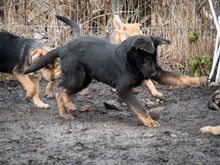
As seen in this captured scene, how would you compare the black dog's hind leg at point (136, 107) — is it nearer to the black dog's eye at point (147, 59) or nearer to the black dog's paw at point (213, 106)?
the black dog's eye at point (147, 59)

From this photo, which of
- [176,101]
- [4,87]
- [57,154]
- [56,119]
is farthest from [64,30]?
[57,154]

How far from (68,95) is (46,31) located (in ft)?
14.7

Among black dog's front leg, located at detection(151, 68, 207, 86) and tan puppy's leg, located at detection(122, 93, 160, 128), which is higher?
black dog's front leg, located at detection(151, 68, 207, 86)

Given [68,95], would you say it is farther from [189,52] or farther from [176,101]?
[189,52]

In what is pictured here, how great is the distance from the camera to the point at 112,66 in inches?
236

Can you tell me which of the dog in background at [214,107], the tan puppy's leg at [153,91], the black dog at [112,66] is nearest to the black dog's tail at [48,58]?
the black dog at [112,66]

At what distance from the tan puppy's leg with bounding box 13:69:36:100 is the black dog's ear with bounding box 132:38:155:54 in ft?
8.02

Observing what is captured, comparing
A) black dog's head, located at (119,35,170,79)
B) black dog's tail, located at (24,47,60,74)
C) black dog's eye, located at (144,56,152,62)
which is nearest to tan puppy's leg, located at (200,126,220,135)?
black dog's head, located at (119,35,170,79)

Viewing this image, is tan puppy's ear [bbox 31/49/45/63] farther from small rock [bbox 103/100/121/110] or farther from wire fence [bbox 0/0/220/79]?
wire fence [bbox 0/0/220/79]

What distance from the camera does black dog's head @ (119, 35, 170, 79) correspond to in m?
5.52

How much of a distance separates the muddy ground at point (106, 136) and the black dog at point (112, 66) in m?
0.36

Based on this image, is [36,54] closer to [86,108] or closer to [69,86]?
[86,108]

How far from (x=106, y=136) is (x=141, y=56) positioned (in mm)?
1029

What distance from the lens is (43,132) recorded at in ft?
18.5
